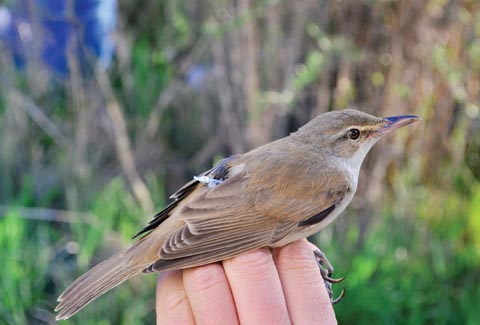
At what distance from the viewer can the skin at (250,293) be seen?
2.46 metres

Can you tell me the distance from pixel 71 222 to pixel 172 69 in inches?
81.8

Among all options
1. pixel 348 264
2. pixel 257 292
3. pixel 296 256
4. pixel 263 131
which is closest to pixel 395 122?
pixel 296 256

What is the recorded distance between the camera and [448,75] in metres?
4.97

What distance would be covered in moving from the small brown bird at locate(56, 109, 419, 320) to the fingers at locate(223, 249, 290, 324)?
183 mm

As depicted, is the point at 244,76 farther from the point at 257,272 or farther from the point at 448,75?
the point at 257,272

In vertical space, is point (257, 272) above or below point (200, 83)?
below

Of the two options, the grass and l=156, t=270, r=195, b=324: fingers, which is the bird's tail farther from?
the grass

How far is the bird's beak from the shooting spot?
3119mm

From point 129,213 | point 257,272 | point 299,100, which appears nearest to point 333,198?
point 257,272

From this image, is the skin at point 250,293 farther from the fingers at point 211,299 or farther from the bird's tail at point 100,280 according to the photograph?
the bird's tail at point 100,280

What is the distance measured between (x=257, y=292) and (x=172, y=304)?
0.33 m

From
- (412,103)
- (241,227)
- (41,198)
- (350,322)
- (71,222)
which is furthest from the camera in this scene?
(412,103)

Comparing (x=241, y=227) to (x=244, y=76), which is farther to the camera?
(x=244, y=76)

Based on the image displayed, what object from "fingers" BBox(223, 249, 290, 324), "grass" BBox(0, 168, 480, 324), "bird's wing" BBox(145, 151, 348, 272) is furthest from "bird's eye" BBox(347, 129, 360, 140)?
"grass" BBox(0, 168, 480, 324)
